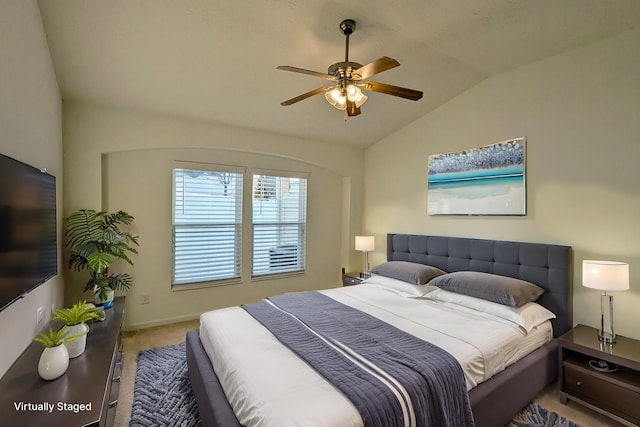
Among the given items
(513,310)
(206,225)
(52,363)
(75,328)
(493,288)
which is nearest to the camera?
(52,363)

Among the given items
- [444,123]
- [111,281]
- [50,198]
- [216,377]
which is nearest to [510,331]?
[216,377]

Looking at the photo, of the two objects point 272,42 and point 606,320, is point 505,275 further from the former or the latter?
point 272,42

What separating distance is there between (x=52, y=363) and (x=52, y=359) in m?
0.02

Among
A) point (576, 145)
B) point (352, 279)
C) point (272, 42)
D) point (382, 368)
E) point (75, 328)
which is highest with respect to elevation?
point (272, 42)

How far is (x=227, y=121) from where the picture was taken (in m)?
3.74

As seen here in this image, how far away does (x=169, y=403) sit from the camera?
2.24 metres

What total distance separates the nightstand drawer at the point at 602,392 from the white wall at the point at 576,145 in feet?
2.01

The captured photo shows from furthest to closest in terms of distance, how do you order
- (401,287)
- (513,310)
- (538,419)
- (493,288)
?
(401,287)
(493,288)
(513,310)
(538,419)

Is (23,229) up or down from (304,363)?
up

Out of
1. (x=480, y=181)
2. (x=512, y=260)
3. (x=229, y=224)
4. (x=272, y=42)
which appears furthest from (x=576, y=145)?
(x=229, y=224)

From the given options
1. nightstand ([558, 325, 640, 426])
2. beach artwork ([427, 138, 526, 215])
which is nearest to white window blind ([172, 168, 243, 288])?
beach artwork ([427, 138, 526, 215])

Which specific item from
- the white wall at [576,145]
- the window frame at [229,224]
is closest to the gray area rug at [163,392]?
the window frame at [229,224]

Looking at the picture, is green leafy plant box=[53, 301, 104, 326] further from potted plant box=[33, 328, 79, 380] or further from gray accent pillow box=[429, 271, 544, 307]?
gray accent pillow box=[429, 271, 544, 307]

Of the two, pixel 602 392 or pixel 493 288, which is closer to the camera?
pixel 602 392
